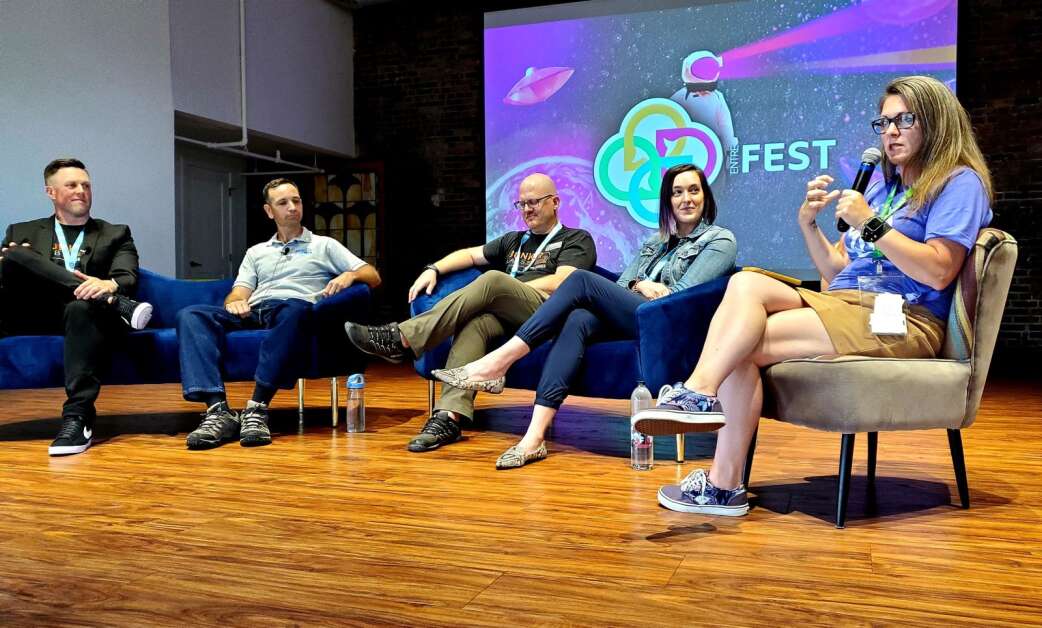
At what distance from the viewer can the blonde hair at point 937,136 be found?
6.97 feet

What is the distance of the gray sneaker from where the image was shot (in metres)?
1.93

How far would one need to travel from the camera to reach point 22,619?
1.48m

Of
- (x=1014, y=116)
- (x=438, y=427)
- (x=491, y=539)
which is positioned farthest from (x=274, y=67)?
(x=491, y=539)

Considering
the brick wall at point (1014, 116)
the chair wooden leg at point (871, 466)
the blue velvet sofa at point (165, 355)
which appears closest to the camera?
the chair wooden leg at point (871, 466)

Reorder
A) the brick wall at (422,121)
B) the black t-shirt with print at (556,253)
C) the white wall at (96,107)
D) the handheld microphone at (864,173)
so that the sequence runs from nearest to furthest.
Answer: the handheld microphone at (864,173) < the black t-shirt with print at (556,253) < the white wall at (96,107) < the brick wall at (422,121)

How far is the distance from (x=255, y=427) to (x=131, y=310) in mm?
628

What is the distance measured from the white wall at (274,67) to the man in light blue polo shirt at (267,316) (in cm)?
321

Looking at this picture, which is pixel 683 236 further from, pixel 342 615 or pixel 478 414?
pixel 342 615

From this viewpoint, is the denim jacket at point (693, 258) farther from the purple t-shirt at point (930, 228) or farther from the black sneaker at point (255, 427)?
the black sneaker at point (255, 427)

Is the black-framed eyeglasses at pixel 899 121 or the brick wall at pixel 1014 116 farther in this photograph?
the brick wall at pixel 1014 116

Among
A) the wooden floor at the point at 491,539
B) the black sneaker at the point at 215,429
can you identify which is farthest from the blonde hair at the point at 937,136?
the black sneaker at the point at 215,429

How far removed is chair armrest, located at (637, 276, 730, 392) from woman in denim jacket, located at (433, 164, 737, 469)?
0.13 metres

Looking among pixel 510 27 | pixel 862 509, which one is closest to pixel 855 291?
pixel 862 509

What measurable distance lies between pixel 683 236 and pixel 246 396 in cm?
286
